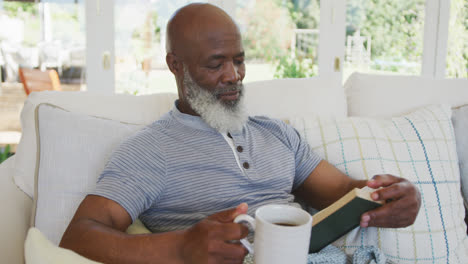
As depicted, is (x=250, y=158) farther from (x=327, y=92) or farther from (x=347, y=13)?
(x=347, y=13)

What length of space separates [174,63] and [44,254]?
2.51 feet

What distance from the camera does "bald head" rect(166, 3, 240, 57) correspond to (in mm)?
1247

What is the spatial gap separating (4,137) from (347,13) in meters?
2.79

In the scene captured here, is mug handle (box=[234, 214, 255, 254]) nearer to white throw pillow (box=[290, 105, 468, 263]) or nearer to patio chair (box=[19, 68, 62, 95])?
white throw pillow (box=[290, 105, 468, 263])

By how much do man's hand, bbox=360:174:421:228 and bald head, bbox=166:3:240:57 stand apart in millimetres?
614

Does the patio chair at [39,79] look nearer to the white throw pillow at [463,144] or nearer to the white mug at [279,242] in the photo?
the white throw pillow at [463,144]

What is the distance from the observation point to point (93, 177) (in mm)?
1184

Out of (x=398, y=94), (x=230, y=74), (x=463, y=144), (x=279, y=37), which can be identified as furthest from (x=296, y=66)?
(x=230, y=74)

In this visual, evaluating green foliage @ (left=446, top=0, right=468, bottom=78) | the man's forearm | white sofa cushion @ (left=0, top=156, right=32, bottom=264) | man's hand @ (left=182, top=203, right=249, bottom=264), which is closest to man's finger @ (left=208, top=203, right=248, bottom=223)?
man's hand @ (left=182, top=203, right=249, bottom=264)

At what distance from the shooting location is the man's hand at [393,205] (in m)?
1.01

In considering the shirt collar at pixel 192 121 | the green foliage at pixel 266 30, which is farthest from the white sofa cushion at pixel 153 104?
the green foliage at pixel 266 30

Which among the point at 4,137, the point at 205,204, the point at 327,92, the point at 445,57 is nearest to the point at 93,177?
the point at 205,204

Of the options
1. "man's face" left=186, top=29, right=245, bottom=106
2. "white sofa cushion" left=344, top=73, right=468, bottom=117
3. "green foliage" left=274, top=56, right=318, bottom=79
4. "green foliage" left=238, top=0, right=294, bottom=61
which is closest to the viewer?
"man's face" left=186, top=29, right=245, bottom=106

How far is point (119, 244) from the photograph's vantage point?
0.85m
